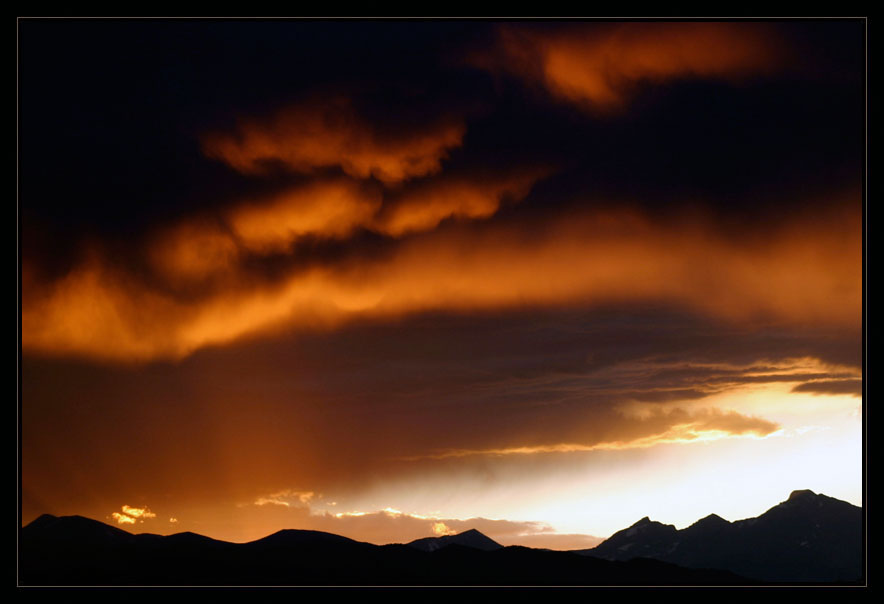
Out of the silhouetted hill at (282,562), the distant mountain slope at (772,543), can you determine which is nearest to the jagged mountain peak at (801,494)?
the distant mountain slope at (772,543)

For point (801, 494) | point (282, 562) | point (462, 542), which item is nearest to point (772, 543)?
point (801, 494)

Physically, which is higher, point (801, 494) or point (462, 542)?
point (801, 494)

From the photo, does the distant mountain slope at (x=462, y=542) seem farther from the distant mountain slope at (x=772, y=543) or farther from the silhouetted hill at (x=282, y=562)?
the distant mountain slope at (x=772, y=543)

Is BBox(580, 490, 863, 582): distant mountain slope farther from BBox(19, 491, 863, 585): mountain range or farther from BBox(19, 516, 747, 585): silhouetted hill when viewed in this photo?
BBox(19, 516, 747, 585): silhouetted hill

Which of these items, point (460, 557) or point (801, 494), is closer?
point (801, 494)

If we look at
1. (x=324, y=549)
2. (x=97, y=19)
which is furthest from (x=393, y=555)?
(x=97, y=19)

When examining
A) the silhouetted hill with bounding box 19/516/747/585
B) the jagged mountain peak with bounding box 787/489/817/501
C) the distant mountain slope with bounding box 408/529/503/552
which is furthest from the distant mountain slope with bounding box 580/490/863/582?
the distant mountain slope with bounding box 408/529/503/552

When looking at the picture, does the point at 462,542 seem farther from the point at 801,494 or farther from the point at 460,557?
the point at 801,494
